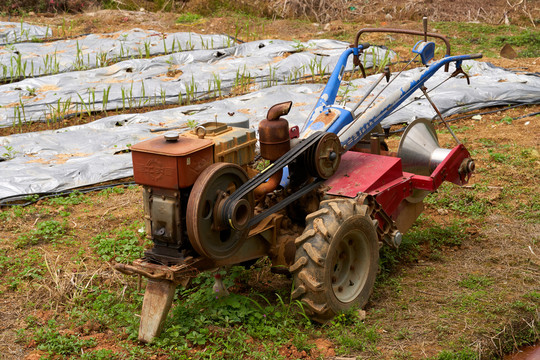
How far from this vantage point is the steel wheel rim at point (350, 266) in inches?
156

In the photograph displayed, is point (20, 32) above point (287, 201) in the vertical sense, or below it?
below

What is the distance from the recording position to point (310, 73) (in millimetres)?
9930

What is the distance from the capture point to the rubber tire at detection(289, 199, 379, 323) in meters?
3.71

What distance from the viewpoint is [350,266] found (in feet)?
13.4

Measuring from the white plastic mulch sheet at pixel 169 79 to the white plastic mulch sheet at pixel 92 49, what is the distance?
0.74 meters

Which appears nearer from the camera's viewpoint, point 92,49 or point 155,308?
point 155,308

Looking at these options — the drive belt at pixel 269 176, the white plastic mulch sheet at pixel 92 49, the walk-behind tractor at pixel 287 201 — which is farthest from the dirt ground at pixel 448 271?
the white plastic mulch sheet at pixel 92 49

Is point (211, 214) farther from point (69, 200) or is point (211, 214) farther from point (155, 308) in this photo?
point (69, 200)

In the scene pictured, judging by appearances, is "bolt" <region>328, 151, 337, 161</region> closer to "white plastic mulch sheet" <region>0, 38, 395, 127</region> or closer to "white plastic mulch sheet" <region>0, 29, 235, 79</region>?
"white plastic mulch sheet" <region>0, 38, 395, 127</region>

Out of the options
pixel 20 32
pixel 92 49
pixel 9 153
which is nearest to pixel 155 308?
pixel 9 153

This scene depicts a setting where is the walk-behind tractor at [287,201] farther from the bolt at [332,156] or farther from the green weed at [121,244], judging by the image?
the green weed at [121,244]

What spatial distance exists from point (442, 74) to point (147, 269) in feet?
23.0

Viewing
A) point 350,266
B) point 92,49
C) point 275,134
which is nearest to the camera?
point 275,134

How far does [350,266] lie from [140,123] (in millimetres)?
4513
